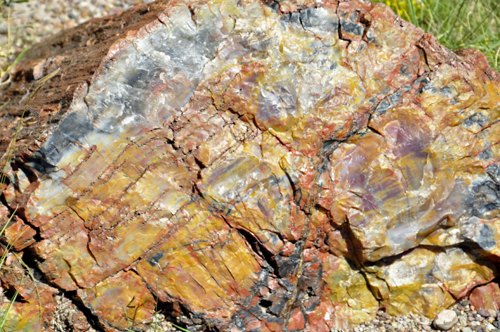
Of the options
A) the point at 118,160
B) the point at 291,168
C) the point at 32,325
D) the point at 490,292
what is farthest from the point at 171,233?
the point at 490,292

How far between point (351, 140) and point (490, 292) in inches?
49.7

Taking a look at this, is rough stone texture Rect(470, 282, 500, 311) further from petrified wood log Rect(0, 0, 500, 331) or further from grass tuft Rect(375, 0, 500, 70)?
grass tuft Rect(375, 0, 500, 70)

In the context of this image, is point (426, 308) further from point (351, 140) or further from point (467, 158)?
point (351, 140)

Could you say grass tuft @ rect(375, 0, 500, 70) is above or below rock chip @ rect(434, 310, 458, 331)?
above

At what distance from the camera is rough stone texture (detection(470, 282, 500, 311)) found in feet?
8.70

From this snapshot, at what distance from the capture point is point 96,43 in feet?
9.12

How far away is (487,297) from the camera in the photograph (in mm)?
2656

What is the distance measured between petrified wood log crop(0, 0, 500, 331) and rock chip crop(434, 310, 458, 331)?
0.13 m

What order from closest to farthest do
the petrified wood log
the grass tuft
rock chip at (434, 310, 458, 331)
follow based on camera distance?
the petrified wood log, rock chip at (434, 310, 458, 331), the grass tuft

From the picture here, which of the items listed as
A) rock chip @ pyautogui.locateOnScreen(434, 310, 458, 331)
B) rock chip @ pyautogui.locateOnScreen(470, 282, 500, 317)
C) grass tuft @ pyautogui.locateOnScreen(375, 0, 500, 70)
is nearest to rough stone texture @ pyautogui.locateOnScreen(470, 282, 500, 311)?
rock chip @ pyautogui.locateOnScreen(470, 282, 500, 317)

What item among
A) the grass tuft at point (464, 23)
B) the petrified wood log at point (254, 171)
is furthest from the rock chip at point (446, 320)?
the grass tuft at point (464, 23)

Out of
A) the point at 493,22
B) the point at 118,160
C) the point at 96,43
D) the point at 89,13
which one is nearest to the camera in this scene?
the point at 118,160

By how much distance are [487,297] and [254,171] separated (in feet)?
5.27

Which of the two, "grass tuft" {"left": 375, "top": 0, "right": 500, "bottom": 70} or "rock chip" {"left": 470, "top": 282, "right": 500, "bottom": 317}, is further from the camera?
"grass tuft" {"left": 375, "top": 0, "right": 500, "bottom": 70}
